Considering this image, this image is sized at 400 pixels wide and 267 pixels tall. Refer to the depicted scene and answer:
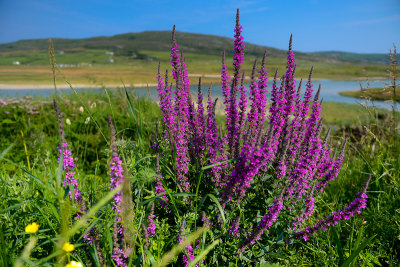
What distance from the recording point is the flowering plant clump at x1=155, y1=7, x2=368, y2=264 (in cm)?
255

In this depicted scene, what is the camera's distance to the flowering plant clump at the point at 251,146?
2547 mm

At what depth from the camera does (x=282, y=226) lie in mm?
2814

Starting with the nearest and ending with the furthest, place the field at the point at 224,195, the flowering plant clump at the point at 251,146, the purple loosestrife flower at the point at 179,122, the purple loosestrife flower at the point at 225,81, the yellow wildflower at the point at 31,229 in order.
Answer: the yellow wildflower at the point at 31,229
the field at the point at 224,195
the flowering plant clump at the point at 251,146
the purple loosestrife flower at the point at 179,122
the purple loosestrife flower at the point at 225,81

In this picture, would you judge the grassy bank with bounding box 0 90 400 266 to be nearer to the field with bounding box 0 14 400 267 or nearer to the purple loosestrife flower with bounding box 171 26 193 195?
the field with bounding box 0 14 400 267

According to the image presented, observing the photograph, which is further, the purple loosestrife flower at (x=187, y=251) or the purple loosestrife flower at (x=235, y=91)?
the purple loosestrife flower at (x=235, y=91)

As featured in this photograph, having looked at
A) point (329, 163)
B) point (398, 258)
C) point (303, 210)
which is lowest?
point (398, 258)

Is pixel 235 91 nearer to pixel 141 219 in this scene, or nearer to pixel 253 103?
pixel 253 103

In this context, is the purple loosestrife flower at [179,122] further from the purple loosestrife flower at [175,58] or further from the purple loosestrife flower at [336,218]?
the purple loosestrife flower at [336,218]

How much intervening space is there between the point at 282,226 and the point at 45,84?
20.5 m

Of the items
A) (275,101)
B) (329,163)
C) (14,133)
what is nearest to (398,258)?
(329,163)

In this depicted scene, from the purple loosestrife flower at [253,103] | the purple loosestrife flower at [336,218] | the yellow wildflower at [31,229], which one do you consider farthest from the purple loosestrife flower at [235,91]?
the yellow wildflower at [31,229]

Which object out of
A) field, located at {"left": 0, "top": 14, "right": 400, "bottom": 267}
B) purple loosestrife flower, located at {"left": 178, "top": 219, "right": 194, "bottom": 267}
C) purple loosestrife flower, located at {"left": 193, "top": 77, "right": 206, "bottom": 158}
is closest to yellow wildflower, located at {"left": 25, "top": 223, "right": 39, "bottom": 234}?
field, located at {"left": 0, "top": 14, "right": 400, "bottom": 267}

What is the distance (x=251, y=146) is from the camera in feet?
7.90

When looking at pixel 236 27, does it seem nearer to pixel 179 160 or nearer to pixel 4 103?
pixel 179 160
